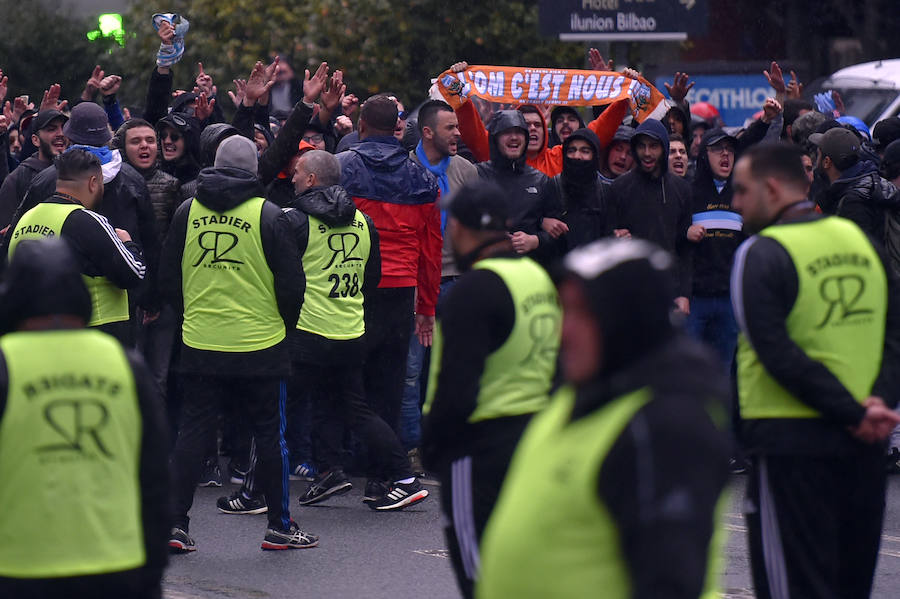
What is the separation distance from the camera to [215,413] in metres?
7.52

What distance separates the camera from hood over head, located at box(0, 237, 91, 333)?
13.1 feet

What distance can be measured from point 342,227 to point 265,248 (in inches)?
46.2

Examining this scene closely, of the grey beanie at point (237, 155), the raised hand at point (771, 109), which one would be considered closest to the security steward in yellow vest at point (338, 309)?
the grey beanie at point (237, 155)

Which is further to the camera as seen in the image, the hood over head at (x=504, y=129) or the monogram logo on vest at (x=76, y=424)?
the hood over head at (x=504, y=129)

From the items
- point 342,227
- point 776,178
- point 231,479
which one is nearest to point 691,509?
point 776,178

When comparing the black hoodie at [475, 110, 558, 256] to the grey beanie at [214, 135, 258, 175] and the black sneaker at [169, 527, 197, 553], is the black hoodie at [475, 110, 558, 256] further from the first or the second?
the black sneaker at [169, 527, 197, 553]

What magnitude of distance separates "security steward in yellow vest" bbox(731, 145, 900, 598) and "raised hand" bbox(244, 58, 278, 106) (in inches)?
230

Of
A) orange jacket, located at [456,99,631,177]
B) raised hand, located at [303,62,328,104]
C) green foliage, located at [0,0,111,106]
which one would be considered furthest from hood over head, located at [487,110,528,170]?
green foliage, located at [0,0,111,106]

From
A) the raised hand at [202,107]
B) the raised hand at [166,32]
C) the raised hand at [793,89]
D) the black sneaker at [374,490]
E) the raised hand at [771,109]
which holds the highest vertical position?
the raised hand at [166,32]

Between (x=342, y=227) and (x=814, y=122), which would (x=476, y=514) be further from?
(x=814, y=122)

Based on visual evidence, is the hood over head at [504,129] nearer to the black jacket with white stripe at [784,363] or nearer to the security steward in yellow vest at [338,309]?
the security steward in yellow vest at [338,309]

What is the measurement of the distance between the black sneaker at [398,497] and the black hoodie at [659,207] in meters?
2.32

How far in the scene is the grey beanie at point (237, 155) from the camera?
7.38m

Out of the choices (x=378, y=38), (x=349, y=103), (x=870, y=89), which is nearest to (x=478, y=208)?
(x=349, y=103)
